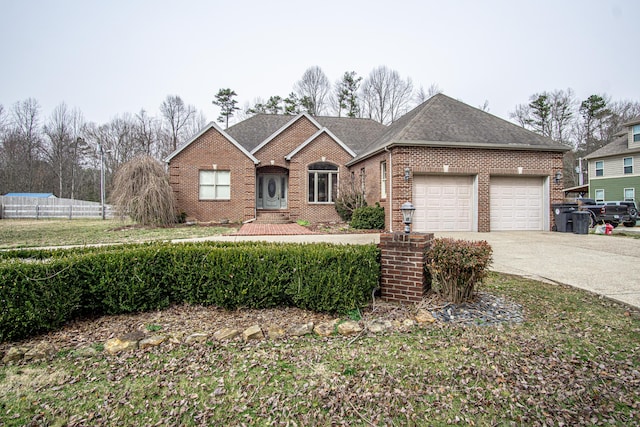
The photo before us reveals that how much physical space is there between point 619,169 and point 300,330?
29434 mm

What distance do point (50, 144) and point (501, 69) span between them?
38585 millimetres

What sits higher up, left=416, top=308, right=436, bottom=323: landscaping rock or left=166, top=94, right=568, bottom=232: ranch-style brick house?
left=166, top=94, right=568, bottom=232: ranch-style brick house

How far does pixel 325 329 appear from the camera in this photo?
125 inches

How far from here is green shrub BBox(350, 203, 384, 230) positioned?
1287 centimetres

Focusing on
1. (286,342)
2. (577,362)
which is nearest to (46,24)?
(286,342)

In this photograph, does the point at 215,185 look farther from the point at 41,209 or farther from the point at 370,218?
the point at 41,209

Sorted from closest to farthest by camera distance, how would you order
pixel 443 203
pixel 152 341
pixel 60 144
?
pixel 152 341 → pixel 443 203 → pixel 60 144

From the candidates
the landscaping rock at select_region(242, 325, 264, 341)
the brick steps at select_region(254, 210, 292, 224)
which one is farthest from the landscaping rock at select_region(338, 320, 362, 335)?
the brick steps at select_region(254, 210, 292, 224)

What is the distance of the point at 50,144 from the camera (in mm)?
31312

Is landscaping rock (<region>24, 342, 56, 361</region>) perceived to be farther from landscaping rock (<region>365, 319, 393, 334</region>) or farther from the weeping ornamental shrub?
the weeping ornamental shrub

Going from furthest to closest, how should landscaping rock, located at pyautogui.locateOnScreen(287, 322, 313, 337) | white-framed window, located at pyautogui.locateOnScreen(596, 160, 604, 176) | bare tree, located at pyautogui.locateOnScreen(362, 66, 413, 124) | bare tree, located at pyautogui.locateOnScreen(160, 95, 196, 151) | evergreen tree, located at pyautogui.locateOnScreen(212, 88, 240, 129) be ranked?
bare tree, located at pyautogui.locateOnScreen(160, 95, 196, 151), bare tree, located at pyautogui.locateOnScreen(362, 66, 413, 124), evergreen tree, located at pyautogui.locateOnScreen(212, 88, 240, 129), white-framed window, located at pyautogui.locateOnScreen(596, 160, 604, 176), landscaping rock, located at pyautogui.locateOnScreen(287, 322, 313, 337)

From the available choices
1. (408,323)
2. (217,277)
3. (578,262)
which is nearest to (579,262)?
(578,262)

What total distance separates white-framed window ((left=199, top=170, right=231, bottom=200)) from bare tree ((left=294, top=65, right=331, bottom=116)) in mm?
18087

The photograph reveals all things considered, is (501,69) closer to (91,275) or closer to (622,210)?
(622,210)
